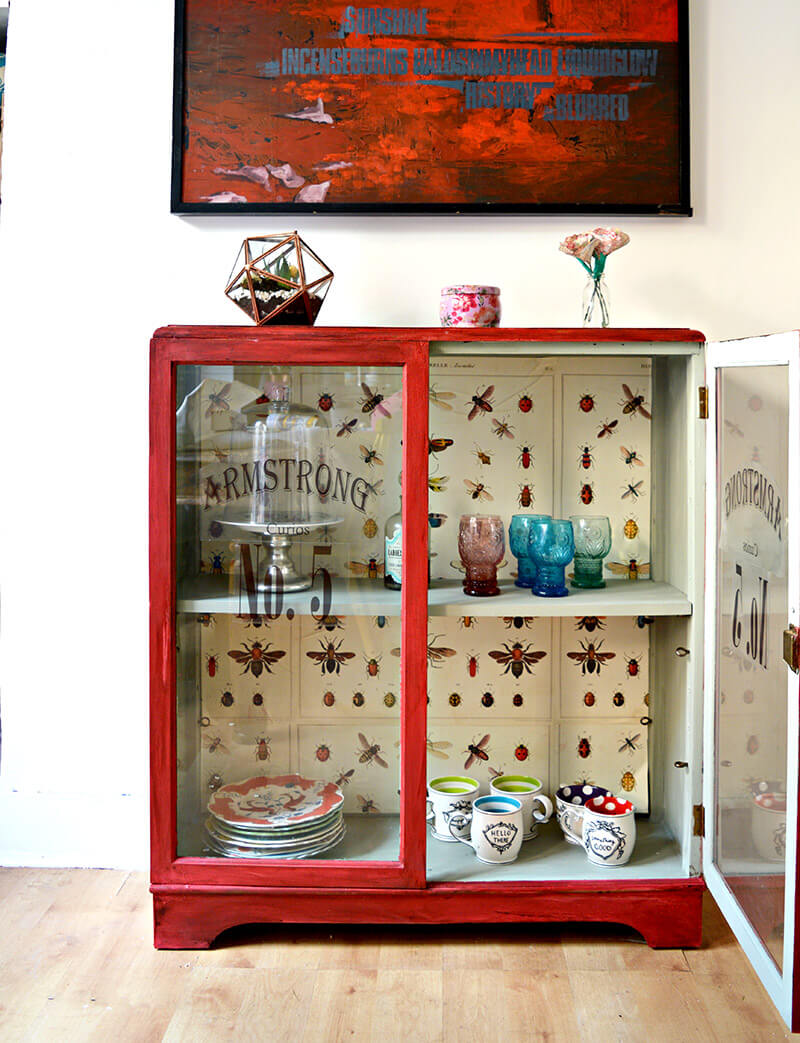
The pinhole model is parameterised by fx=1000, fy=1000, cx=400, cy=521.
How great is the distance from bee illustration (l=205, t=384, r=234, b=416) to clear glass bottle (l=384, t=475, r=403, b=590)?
0.38m

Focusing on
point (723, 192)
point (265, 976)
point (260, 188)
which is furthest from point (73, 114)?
point (265, 976)

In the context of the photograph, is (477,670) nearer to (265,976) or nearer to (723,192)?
(265,976)

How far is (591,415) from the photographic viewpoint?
2195mm

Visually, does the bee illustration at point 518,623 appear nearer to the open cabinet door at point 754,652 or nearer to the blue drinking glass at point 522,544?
the blue drinking glass at point 522,544

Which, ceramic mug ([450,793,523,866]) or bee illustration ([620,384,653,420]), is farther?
bee illustration ([620,384,653,420])

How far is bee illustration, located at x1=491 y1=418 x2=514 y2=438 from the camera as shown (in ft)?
7.14

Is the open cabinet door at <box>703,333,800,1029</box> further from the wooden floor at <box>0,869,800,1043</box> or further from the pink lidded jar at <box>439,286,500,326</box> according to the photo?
the pink lidded jar at <box>439,286,500,326</box>

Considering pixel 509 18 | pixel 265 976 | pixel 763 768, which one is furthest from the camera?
pixel 509 18

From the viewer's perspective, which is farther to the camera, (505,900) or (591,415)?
(591,415)

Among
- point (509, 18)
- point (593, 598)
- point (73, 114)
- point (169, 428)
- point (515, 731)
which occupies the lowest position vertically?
point (515, 731)

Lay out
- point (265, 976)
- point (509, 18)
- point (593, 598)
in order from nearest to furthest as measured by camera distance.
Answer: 1. point (265, 976)
2. point (593, 598)
3. point (509, 18)

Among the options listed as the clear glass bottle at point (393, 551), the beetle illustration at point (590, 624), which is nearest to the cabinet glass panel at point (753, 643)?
the beetle illustration at point (590, 624)

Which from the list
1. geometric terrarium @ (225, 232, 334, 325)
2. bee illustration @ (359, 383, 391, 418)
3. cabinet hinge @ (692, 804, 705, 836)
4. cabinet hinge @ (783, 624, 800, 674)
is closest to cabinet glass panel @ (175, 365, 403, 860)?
bee illustration @ (359, 383, 391, 418)

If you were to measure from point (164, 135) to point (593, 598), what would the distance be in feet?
4.52
